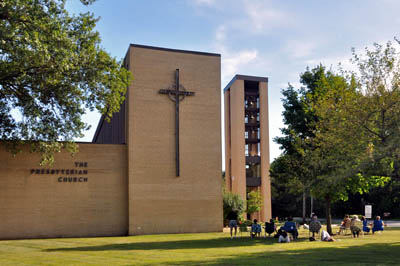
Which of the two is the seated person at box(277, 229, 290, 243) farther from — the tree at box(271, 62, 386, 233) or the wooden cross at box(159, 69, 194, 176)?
the wooden cross at box(159, 69, 194, 176)

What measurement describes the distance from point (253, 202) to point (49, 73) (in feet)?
114

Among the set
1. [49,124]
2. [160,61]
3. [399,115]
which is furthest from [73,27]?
[399,115]

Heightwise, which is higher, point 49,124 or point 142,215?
point 49,124

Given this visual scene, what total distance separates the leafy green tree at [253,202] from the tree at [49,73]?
28607 millimetres

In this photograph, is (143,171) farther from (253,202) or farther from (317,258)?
(253,202)

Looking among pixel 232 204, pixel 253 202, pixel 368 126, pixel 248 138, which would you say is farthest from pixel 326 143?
pixel 248 138

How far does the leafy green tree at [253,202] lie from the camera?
158 feet

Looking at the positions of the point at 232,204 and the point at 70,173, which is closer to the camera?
the point at 70,173

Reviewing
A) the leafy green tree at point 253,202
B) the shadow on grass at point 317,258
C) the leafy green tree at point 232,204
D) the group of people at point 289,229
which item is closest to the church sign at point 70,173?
the group of people at point 289,229

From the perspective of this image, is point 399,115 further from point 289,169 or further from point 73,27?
point 73,27

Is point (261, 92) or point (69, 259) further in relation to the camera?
point (261, 92)

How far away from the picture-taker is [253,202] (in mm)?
48938

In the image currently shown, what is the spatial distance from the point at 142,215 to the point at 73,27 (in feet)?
40.7

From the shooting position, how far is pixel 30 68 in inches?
693
